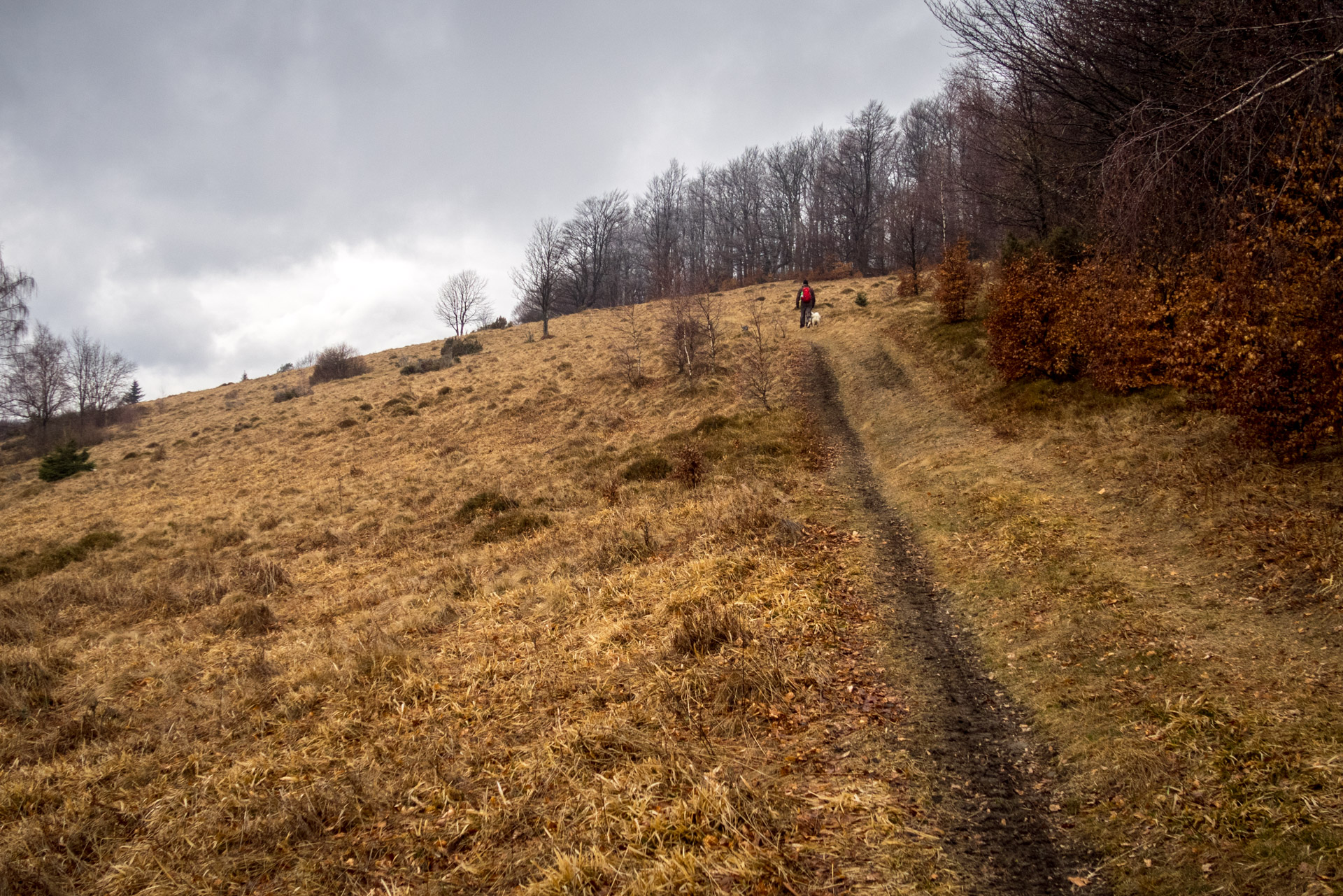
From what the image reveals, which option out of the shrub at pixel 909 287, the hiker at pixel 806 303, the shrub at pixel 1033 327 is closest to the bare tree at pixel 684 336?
the hiker at pixel 806 303

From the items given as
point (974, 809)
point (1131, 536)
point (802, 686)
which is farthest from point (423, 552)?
point (1131, 536)

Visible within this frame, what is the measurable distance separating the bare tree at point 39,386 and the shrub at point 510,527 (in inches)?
1285

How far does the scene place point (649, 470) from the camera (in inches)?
559

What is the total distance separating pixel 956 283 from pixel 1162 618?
50.5ft

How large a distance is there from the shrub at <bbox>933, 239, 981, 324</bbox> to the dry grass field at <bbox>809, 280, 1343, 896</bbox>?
802 centimetres

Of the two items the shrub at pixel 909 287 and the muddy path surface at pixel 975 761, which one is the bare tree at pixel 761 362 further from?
the muddy path surface at pixel 975 761

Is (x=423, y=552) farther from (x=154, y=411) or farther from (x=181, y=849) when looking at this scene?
(x=154, y=411)

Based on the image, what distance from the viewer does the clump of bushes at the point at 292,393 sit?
3519 centimetres

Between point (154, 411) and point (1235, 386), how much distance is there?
52712 millimetres

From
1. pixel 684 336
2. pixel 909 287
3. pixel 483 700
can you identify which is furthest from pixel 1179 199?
pixel 909 287

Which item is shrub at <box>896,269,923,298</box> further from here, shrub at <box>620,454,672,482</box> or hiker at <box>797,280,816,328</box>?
shrub at <box>620,454,672,482</box>

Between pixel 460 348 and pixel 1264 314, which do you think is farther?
pixel 460 348

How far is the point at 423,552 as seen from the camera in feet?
40.2

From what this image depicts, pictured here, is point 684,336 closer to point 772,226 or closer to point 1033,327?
point 1033,327
